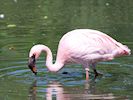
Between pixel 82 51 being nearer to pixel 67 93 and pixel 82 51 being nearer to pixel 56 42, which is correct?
pixel 67 93

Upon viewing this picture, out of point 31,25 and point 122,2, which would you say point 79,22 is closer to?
point 31,25

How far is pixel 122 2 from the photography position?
677 inches

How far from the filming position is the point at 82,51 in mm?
9562

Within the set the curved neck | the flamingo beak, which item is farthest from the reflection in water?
the curved neck

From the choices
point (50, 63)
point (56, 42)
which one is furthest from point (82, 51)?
point (56, 42)

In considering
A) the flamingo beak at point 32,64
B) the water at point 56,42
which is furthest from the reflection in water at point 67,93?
the flamingo beak at point 32,64

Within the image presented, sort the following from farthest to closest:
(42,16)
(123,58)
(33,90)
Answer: (42,16) < (123,58) < (33,90)

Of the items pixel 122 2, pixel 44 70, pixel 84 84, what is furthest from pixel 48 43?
pixel 122 2

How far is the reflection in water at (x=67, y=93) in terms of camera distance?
8.27 metres

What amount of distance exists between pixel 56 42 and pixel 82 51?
8.13 feet

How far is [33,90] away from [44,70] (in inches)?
55.0

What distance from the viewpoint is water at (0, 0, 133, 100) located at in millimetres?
8609

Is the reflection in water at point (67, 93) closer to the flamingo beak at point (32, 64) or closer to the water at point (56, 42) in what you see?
the water at point (56, 42)

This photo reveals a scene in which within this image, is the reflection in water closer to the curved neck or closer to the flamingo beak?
the flamingo beak
